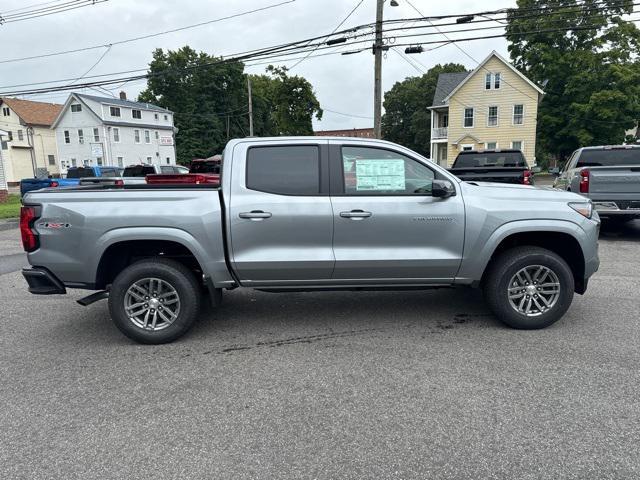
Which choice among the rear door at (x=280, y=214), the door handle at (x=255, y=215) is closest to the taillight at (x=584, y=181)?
the rear door at (x=280, y=214)

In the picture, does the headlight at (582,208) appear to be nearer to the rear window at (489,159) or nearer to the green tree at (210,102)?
the rear window at (489,159)

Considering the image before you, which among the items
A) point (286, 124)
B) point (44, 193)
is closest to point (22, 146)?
point (286, 124)

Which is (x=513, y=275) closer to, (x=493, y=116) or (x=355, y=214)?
(x=355, y=214)

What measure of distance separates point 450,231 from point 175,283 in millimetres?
2610

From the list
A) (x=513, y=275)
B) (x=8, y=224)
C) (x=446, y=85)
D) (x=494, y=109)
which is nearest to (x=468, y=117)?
(x=494, y=109)

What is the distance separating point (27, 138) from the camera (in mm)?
47688

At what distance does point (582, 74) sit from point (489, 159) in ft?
84.7

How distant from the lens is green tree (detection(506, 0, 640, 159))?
3042 cm

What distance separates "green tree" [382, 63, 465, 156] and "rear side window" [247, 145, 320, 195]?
5921cm

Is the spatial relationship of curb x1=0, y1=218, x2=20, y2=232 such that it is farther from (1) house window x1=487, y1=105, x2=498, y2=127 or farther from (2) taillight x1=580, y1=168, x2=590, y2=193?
(1) house window x1=487, y1=105, x2=498, y2=127

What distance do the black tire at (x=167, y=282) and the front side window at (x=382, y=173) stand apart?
174 cm

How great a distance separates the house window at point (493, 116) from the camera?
33.8 meters

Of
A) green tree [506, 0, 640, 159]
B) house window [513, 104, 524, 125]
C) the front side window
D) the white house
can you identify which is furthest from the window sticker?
the white house

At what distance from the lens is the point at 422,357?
A: 12.8 ft
